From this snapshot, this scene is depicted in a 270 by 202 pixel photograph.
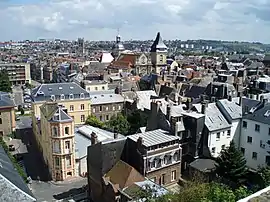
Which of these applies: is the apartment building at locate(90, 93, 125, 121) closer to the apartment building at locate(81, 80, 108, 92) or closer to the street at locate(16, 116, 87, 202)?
the apartment building at locate(81, 80, 108, 92)

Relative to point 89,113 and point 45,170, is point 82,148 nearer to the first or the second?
point 45,170

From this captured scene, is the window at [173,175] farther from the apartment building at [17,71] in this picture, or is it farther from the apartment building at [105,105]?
the apartment building at [17,71]

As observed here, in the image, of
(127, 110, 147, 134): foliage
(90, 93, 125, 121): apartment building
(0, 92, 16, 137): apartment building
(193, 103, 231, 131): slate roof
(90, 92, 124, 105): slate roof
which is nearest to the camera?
(193, 103, 231, 131): slate roof

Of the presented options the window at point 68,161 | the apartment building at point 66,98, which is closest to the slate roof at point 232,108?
the window at point 68,161

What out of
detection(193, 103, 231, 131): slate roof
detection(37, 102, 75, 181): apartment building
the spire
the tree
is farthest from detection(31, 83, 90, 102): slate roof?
the spire

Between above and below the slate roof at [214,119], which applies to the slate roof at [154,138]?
below

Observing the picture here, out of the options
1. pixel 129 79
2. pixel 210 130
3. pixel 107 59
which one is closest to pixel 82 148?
pixel 210 130
